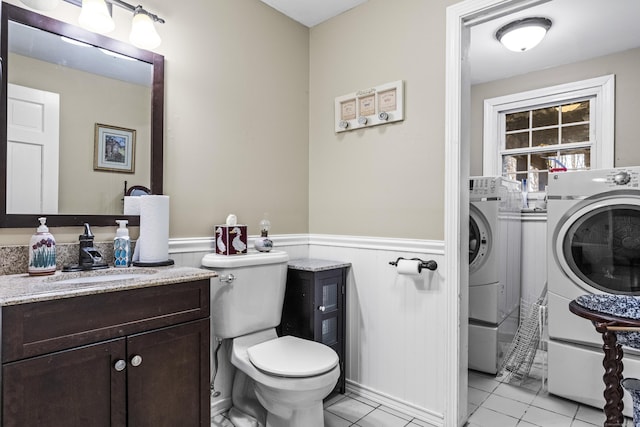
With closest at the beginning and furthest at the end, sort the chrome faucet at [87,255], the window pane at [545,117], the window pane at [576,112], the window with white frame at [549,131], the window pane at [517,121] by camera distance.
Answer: the chrome faucet at [87,255]
the window with white frame at [549,131]
the window pane at [576,112]
the window pane at [545,117]
the window pane at [517,121]

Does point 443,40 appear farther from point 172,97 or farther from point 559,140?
point 559,140

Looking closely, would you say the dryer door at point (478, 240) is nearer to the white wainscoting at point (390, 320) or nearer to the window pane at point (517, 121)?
the white wainscoting at point (390, 320)

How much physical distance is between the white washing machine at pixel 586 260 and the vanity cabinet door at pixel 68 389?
7.85 feet

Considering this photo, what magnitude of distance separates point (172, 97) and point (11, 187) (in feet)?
2.65

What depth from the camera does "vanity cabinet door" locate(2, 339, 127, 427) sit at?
1041mm

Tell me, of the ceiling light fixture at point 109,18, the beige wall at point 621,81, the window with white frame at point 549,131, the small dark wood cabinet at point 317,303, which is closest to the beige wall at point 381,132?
the small dark wood cabinet at point 317,303

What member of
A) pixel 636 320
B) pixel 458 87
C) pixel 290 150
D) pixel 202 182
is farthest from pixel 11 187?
pixel 636 320

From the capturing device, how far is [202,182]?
2002 millimetres

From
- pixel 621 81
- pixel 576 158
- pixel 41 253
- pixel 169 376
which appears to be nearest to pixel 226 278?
pixel 169 376

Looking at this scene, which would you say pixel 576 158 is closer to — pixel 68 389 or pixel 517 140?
pixel 517 140

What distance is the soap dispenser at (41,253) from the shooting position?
1.38 meters

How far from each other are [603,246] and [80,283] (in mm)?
2672

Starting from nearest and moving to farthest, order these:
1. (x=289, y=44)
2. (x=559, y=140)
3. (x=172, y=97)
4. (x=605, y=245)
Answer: (x=172, y=97) → (x=605, y=245) → (x=289, y=44) → (x=559, y=140)

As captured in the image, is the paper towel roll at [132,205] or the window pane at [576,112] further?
the window pane at [576,112]
